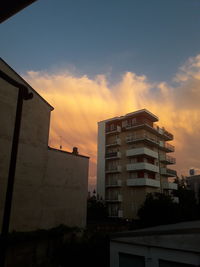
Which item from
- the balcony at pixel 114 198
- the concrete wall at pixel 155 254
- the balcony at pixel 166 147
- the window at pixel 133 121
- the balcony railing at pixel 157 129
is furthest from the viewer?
the balcony at pixel 166 147

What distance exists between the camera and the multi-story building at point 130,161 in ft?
117

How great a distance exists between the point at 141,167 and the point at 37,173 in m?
22.3

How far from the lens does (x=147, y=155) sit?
36.4 meters

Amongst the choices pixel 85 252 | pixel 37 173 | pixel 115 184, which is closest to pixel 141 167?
pixel 115 184

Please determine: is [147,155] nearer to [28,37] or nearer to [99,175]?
[99,175]

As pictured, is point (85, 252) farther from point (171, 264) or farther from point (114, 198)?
point (114, 198)

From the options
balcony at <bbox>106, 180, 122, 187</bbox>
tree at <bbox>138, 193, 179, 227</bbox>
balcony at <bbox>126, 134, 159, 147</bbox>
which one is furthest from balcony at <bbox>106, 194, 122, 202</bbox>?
tree at <bbox>138, 193, 179, 227</bbox>

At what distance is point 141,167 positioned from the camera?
3506 centimetres

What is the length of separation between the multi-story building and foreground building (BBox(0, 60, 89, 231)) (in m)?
17.2

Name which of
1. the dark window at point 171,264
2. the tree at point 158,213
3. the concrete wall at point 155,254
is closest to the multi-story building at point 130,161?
the tree at point 158,213

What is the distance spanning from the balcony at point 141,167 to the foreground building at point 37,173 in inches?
641

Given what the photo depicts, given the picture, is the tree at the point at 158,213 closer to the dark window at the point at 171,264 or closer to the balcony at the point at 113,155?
the dark window at the point at 171,264

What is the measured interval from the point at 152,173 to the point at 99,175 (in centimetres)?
1006

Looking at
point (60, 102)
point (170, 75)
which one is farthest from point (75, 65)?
point (170, 75)
